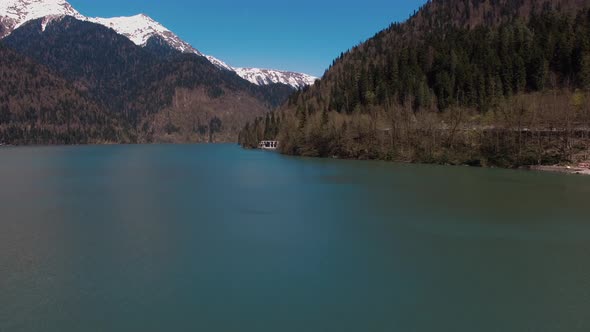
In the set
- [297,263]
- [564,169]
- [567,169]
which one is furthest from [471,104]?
[297,263]

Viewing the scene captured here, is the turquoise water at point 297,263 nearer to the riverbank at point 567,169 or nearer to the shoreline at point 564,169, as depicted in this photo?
the shoreline at point 564,169

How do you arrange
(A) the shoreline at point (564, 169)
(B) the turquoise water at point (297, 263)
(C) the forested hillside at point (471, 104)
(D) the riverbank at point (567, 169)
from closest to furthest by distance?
(B) the turquoise water at point (297, 263), (A) the shoreline at point (564, 169), (D) the riverbank at point (567, 169), (C) the forested hillside at point (471, 104)

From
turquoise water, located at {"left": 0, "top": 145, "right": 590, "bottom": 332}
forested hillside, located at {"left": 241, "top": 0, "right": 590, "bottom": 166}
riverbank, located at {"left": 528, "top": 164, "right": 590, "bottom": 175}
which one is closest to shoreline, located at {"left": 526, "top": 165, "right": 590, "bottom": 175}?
riverbank, located at {"left": 528, "top": 164, "right": 590, "bottom": 175}

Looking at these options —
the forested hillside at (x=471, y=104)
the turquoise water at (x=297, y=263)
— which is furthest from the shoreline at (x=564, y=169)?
the turquoise water at (x=297, y=263)

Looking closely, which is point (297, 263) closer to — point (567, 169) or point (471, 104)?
point (567, 169)

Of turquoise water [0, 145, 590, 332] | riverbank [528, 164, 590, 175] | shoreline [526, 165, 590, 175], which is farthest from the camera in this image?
riverbank [528, 164, 590, 175]

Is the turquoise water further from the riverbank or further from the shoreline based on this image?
the riverbank
